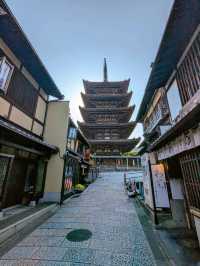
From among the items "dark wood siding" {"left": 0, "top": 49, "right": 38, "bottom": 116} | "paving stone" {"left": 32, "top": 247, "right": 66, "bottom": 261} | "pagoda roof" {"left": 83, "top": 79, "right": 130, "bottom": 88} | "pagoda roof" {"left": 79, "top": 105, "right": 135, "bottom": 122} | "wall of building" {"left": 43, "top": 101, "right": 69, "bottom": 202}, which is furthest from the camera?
"pagoda roof" {"left": 83, "top": 79, "right": 130, "bottom": 88}

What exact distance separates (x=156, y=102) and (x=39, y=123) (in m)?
8.03

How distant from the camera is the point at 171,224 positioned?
5.00 meters

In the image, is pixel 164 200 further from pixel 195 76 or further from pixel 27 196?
pixel 27 196

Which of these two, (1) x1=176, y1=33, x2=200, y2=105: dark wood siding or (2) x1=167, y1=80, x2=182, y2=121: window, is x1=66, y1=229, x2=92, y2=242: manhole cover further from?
(1) x1=176, y1=33, x2=200, y2=105: dark wood siding

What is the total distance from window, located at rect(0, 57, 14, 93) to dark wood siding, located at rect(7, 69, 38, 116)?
1.25 feet

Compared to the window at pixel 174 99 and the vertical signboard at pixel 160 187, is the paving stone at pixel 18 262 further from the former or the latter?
the window at pixel 174 99

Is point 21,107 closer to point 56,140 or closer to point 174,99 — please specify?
point 56,140

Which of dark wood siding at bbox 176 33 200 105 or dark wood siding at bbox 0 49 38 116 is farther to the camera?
dark wood siding at bbox 0 49 38 116

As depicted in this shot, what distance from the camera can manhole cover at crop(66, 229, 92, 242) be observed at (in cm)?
417

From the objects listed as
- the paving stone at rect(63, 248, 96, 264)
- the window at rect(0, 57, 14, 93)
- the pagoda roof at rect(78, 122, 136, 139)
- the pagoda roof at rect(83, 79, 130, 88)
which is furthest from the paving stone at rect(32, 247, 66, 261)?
the pagoda roof at rect(83, 79, 130, 88)

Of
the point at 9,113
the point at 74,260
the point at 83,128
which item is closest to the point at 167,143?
the point at 74,260

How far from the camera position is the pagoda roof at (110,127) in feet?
98.6

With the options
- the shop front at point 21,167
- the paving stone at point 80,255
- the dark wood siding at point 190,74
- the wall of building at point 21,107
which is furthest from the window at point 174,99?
the wall of building at point 21,107

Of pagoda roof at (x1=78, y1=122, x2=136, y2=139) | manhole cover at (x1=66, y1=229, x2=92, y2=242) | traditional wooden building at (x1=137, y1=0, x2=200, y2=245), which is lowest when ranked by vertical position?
manhole cover at (x1=66, y1=229, x2=92, y2=242)
